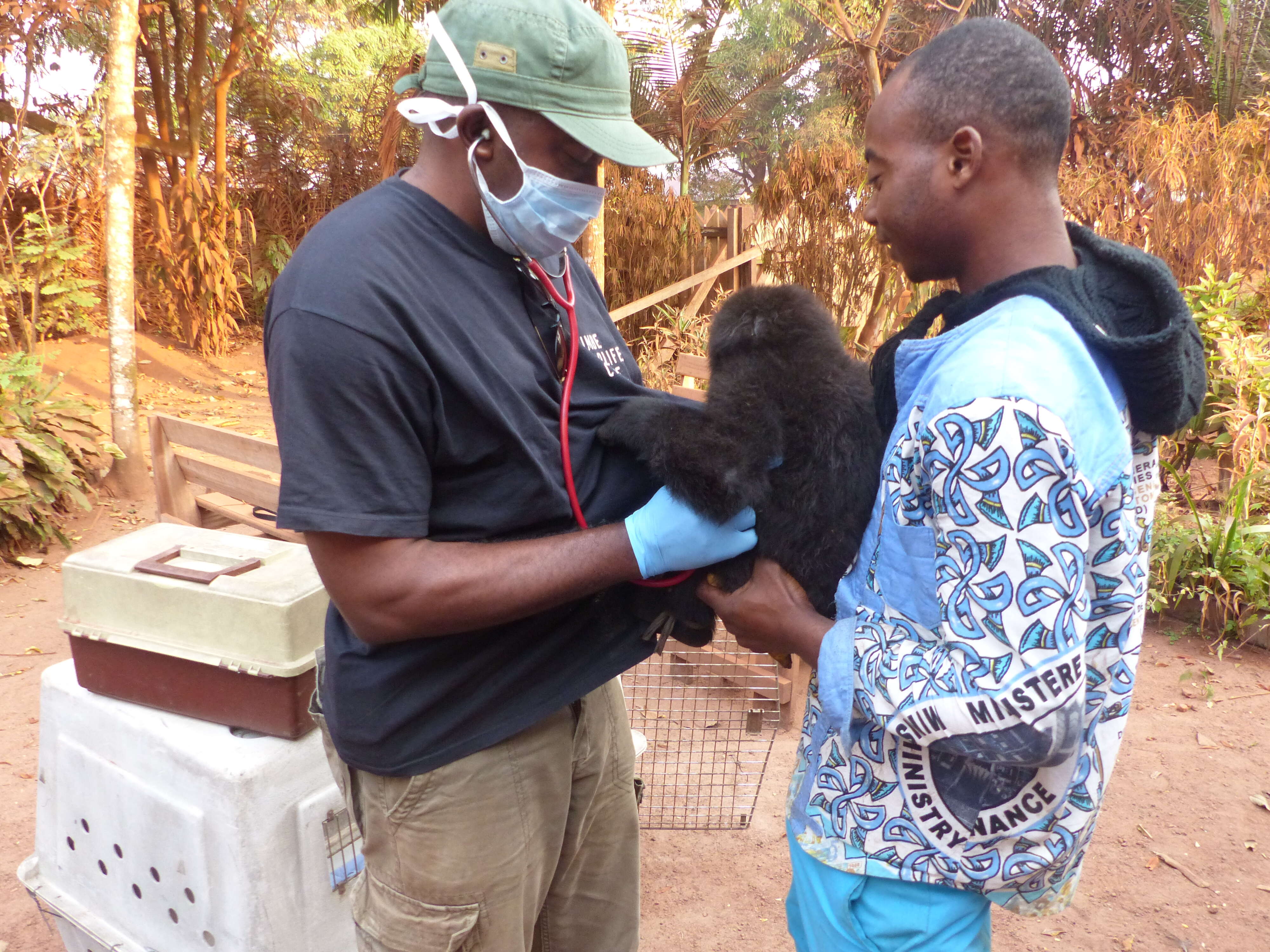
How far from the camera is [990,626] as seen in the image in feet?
3.55

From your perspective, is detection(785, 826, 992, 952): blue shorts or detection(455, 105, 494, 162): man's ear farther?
detection(455, 105, 494, 162): man's ear

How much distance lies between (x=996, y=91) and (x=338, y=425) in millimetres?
972

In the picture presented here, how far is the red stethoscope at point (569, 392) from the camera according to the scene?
148 centimetres

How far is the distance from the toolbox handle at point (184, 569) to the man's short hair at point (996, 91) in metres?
1.74

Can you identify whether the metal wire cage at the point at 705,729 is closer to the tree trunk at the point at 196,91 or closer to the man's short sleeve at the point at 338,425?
the man's short sleeve at the point at 338,425

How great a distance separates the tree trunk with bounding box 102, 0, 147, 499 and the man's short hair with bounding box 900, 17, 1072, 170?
6630mm

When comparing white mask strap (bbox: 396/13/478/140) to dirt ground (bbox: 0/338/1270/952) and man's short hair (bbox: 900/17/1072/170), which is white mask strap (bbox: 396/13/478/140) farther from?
Answer: dirt ground (bbox: 0/338/1270/952)

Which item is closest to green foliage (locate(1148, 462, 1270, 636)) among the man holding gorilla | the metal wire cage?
the metal wire cage

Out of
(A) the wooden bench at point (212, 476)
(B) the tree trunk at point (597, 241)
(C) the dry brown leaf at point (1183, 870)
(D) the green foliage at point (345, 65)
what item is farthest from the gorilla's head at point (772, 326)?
(D) the green foliage at point (345, 65)

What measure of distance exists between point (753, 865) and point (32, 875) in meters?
2.18

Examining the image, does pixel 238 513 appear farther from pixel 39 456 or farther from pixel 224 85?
pixel 224 85

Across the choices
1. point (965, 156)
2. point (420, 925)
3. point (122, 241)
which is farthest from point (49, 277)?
point (965, 156)

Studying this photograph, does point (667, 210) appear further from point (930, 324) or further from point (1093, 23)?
point (1093, 23)

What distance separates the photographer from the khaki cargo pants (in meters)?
1.48
